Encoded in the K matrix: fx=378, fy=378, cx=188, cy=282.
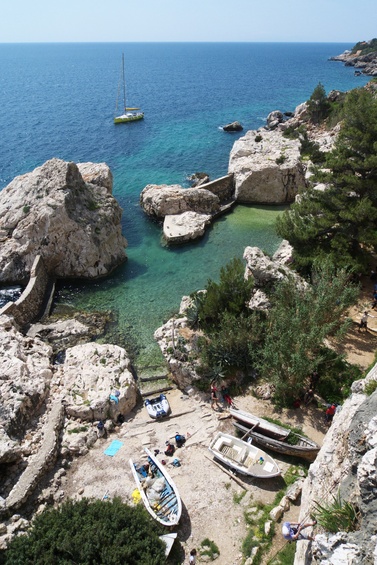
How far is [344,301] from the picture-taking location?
63.3ft

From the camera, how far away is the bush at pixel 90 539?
37.9 feet

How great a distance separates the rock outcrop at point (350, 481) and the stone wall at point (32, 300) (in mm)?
20565

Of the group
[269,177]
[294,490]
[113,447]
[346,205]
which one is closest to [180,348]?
[113,447]

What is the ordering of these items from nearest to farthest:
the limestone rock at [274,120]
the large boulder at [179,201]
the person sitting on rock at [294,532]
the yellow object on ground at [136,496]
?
the person sitting on rock at [294,532]
the yellow object on ground at [136,496]
the large boulder at [179,201]
the limestone rock at [274,120]

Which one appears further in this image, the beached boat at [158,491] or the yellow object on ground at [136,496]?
the yellow object on ground at [136,496]

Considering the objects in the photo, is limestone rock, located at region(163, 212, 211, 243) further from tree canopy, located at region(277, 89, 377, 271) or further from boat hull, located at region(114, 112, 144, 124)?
boat hull, located at region(114, 112, 144, 124)

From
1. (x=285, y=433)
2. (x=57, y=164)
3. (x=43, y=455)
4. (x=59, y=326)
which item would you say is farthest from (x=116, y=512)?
(x=57, y=164)

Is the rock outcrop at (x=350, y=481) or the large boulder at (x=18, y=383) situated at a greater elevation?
the rock outcrop at (x=350, y=481)

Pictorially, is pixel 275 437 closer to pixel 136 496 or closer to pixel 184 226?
pixel 136 496

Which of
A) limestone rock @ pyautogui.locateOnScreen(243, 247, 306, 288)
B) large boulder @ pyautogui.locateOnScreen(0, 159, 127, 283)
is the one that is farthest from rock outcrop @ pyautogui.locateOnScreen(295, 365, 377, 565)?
large boulder @ pyautogui.locateOnScreen(0, 159, 127, 283)

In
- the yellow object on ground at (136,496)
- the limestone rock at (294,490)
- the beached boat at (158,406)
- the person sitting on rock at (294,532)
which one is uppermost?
the person sitting on rock at (294,532)

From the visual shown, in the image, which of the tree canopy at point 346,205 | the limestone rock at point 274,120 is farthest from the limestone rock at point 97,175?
the limestone rock at point 274,120

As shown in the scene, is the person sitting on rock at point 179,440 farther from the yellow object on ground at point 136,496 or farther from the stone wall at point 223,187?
the stone wall at point 223,187

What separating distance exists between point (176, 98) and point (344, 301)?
9815 centimetres
